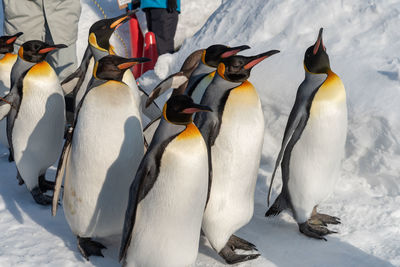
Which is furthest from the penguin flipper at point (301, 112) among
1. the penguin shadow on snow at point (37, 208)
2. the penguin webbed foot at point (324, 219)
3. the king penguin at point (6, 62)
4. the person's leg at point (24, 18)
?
the person's leg at point (24, 18)

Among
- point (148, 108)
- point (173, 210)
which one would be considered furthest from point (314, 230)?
point (148, 108)

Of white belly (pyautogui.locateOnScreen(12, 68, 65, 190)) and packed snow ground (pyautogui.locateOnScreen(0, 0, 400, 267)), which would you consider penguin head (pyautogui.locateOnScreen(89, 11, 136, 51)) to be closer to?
white belly (pyautogui.locateOnScreen(12, 68, 65, 190))

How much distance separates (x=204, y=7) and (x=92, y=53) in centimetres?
367

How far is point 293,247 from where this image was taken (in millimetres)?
2504


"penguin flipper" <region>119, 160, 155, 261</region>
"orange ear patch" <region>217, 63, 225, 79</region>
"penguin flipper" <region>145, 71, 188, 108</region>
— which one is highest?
"orange ear patch" <region>217, 63, 225, 79</region>

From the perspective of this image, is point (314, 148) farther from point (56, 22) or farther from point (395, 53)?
point (56, 22)

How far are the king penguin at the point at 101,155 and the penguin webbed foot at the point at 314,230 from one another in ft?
3.22

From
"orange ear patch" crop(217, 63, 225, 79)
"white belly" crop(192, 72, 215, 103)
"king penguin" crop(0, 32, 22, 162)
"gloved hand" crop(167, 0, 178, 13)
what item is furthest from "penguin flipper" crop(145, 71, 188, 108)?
"gloved hand" crop(167, 0, 178, 13)

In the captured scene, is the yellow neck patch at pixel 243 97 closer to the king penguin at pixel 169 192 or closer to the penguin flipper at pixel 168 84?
the king penguin at pixel 169 192

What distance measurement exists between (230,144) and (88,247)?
88 centimetres

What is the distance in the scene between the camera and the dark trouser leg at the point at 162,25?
568cm

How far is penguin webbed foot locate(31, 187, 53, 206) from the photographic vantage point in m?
2.94

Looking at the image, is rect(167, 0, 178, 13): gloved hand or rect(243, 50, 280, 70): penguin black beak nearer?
rect(243, 50, 280, 70): penguin black beak

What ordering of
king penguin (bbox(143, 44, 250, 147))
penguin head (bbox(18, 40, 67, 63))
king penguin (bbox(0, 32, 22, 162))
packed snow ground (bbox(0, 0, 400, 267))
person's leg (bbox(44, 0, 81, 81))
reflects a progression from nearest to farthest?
packed snow ground (bbox(0, 0, 400, 267)), king penguin (bbox(143, 44, 250, 147)), penguin head (bbox(18, 40, 67, 63)), king penguin (bbox(0, 32, 22, 162)), person's leg (bbox(44, 0, 81, 81))
